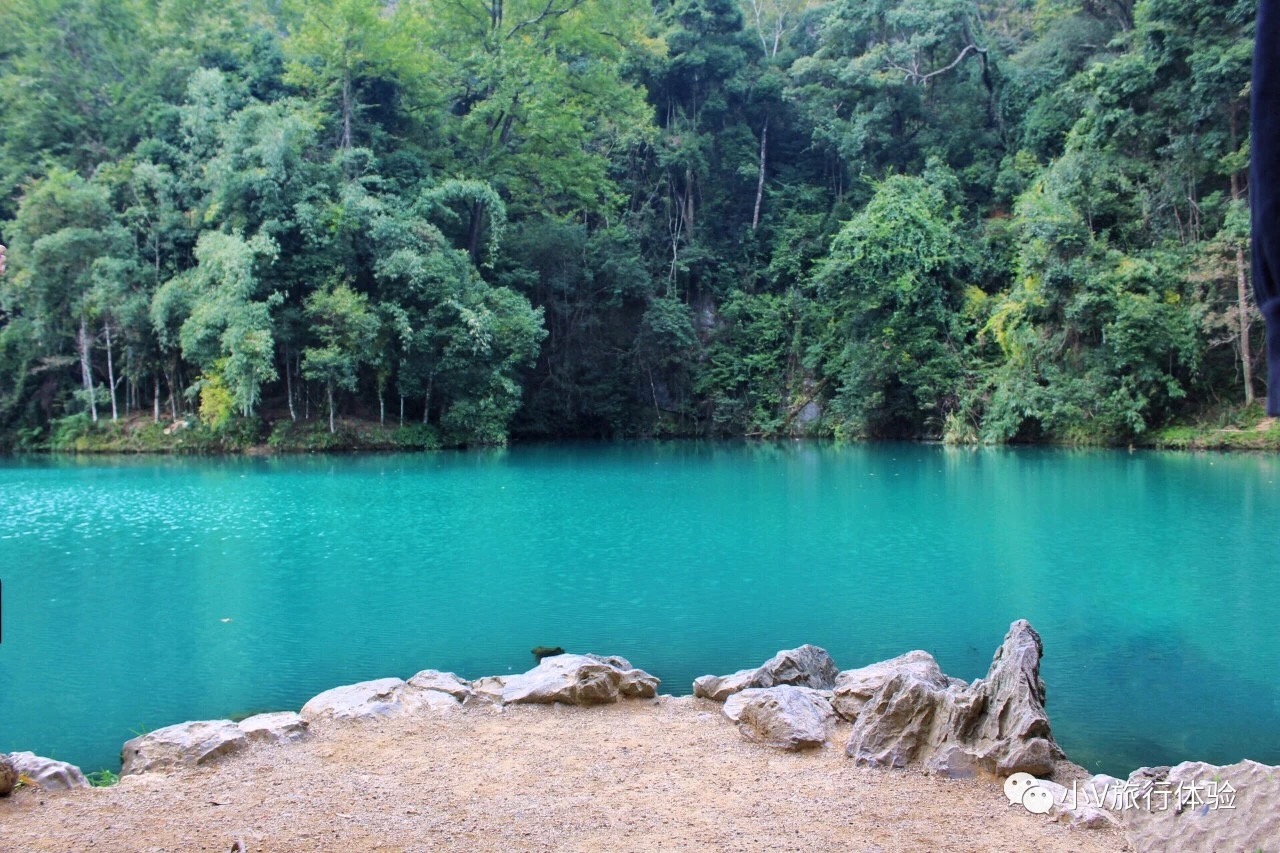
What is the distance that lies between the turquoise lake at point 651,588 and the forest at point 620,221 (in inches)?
247

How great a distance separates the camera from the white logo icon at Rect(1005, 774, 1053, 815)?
11.5ft

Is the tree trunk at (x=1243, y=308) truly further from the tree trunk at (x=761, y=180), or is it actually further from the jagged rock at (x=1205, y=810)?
the jagged rock at (x=1205, y=810)

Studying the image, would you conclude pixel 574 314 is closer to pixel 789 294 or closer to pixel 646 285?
pixel 646 285

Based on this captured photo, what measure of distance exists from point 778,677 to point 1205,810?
240cm

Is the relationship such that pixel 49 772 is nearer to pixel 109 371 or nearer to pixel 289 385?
pixel 289 385

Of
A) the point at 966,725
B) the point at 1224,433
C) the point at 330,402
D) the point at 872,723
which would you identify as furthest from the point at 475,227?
the point at 966,725

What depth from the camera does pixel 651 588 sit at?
27.7 ft

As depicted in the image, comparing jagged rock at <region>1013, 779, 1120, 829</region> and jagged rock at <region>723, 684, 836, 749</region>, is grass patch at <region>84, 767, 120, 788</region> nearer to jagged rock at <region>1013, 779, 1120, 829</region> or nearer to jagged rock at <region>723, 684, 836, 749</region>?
jagged rock at <region>723, 684, 836, 749</region>

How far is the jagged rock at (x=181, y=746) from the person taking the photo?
166 inches

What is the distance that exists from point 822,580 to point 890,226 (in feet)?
56.9

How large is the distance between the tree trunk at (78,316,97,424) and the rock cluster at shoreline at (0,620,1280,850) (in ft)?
69.9

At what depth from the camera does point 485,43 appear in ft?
86.2

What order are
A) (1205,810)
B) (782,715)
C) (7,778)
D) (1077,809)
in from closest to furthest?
(1205,810) → (1077,809) → (7,778) → (782,715)

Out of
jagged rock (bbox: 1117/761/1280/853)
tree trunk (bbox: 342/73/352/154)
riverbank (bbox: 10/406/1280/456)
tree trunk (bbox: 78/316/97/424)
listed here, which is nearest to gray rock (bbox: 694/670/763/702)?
jagged rock (bbox: 1117/761/1280/853)
